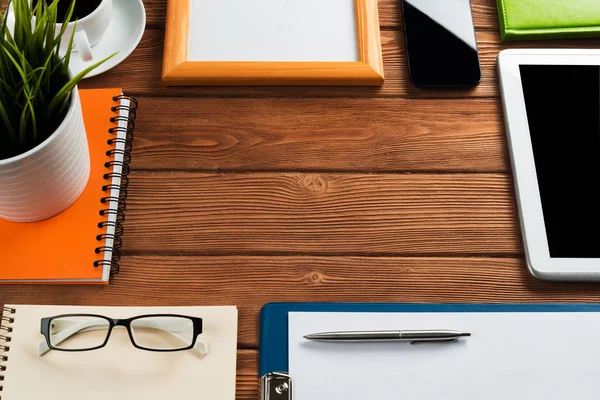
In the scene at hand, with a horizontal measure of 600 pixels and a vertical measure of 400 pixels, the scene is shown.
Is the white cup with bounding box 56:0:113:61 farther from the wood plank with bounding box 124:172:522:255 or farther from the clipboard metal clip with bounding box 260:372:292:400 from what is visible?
the clipboard metal clip with bounding box 260:372:292:400

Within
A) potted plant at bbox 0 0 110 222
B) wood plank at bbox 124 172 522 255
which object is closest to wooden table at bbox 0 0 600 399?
wood plank at bbox 124 172 522 255

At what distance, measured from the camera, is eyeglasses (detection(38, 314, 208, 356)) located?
2.13 feet

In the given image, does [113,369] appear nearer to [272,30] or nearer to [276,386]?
[276,386]

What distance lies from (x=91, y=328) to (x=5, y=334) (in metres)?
0.10

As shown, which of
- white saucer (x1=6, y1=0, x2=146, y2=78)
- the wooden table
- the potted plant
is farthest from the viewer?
white saucer (x1=6, y1=0, x2=146, y2=78)

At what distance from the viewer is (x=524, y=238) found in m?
0.72

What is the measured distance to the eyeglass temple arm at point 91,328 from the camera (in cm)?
65

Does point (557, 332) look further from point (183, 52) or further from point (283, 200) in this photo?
point (183, 52)

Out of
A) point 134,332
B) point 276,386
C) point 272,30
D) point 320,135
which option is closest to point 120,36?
point 272,30

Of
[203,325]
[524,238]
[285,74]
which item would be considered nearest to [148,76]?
[285,74]

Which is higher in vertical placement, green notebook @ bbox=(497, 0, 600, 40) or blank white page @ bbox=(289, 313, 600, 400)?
green notebook @ bbox=(497, 0, 600, 40)

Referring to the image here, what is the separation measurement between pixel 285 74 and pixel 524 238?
1.25 feet

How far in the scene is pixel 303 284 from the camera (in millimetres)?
704

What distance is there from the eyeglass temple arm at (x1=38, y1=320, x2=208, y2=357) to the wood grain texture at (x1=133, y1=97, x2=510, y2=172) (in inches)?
8.3
